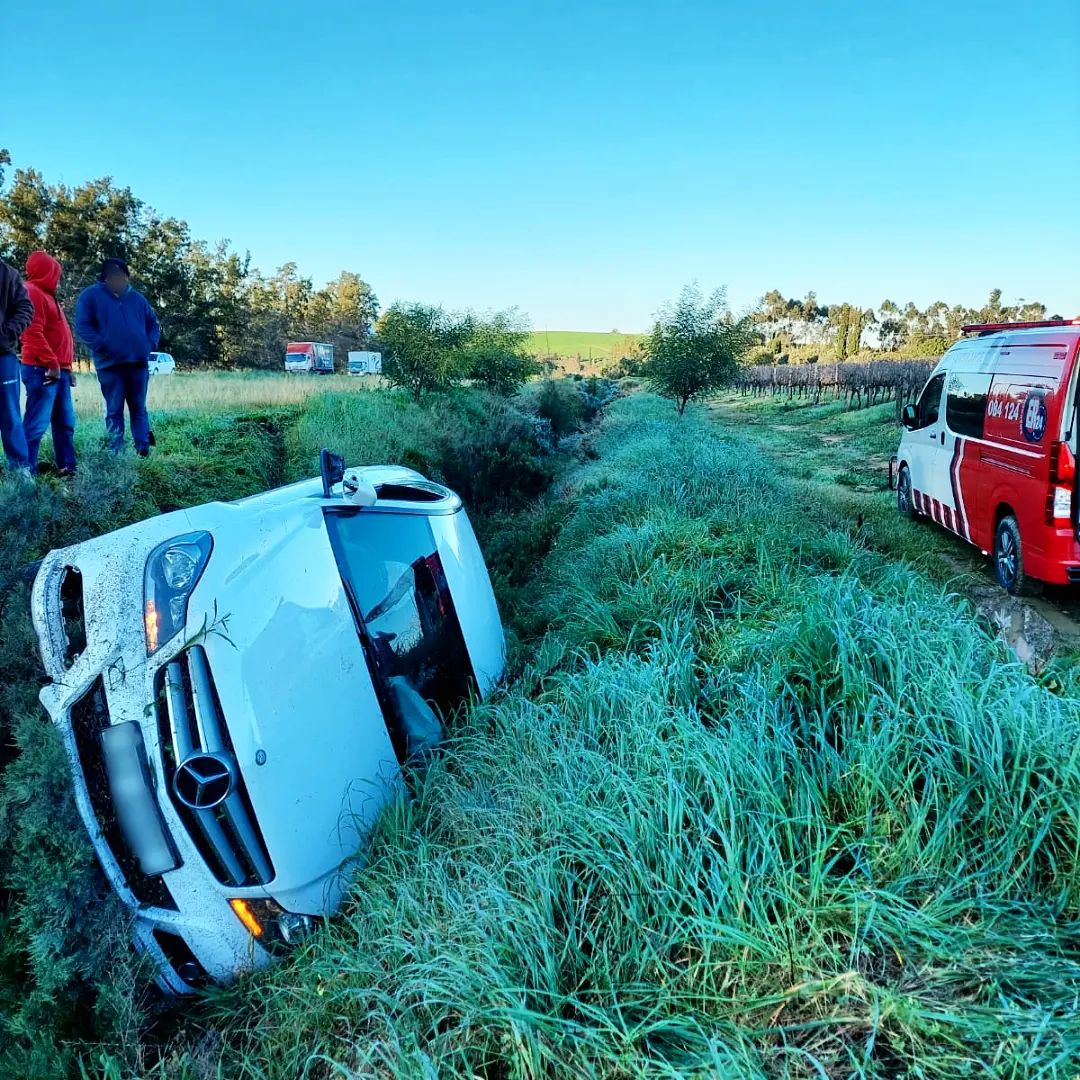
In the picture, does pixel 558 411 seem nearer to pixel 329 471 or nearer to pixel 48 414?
pixel 48 414

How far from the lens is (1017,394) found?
6.04 meters

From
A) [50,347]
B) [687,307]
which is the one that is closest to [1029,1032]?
[50,347]

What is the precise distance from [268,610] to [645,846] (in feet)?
4.77

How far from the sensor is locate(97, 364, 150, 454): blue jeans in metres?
5.99

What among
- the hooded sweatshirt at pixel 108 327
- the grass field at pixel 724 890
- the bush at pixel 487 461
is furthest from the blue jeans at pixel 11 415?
the bush at pixel 487 461

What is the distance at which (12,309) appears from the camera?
4.68 m

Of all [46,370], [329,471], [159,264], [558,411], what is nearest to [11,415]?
[46,370]

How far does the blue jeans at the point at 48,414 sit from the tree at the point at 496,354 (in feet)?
50.6

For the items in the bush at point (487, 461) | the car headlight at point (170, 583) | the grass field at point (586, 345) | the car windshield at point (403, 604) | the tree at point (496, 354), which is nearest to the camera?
the car headlight at point (170, 583)

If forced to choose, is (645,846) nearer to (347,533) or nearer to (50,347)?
(347,533)

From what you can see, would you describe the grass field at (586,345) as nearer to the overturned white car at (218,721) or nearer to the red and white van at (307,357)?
the red and white van at (307,357)

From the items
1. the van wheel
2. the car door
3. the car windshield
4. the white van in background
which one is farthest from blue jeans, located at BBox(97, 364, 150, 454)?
the white van in background

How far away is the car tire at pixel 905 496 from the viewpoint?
9.34 metres

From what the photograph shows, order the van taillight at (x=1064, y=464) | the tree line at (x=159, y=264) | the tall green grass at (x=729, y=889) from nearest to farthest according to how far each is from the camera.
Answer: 1. the tall green grass at (x=729, y=889)
2. the van taillight at (x=1064, y=464)
3. the tree line at (x=159, y=264)
